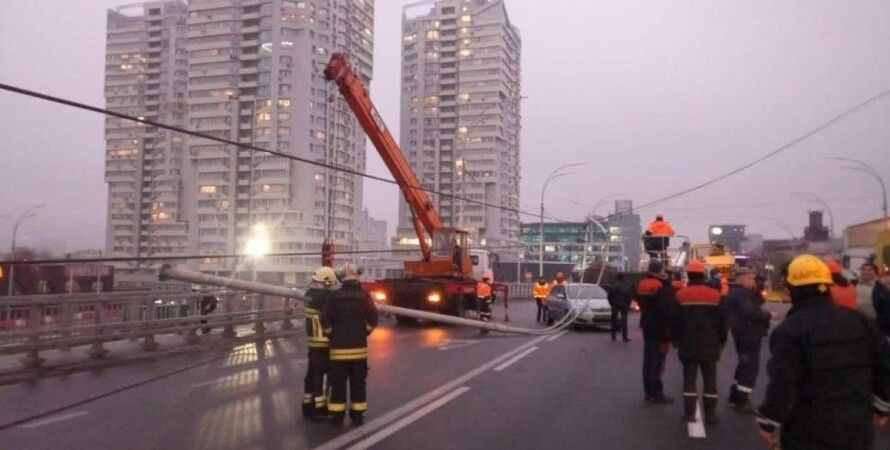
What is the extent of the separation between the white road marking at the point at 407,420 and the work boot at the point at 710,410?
3089 millimetres

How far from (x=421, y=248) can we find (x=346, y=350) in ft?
52.7

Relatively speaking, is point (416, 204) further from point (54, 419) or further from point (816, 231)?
point (816, 231)

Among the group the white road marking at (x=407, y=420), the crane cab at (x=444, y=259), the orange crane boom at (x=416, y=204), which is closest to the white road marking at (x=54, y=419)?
the white road marking at (x=407, y=420)

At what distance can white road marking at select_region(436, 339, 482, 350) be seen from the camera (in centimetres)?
1683

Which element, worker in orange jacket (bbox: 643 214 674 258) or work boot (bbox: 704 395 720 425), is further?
worker in orange jacket (bbox: 643 214 674 258)

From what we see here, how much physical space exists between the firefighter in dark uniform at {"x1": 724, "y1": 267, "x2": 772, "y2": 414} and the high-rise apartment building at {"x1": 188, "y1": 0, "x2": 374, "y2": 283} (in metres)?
54.2

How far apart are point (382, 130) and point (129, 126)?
211ft

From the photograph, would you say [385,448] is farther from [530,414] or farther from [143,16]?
[143,16]

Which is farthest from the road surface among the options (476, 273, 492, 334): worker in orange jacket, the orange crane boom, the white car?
the orange crane boom

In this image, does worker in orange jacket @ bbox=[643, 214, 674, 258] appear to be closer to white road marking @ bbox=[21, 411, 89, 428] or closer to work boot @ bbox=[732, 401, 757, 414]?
work boot @ bbox=[732, 401, 757, 414]

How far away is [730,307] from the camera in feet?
31.3

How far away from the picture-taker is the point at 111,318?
50.6 feet

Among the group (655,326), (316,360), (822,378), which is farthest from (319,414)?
(822,378)

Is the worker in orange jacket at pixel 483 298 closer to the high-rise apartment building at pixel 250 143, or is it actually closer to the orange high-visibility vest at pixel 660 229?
the orange high-visibility vest at pixel 660 229
